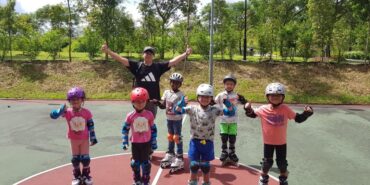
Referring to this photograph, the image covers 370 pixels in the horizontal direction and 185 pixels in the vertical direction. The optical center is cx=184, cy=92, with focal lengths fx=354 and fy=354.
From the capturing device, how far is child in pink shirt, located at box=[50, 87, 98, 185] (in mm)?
6672

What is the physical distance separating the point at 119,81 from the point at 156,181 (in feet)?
51.9

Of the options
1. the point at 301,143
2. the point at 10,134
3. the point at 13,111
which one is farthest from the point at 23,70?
the point at 301,143

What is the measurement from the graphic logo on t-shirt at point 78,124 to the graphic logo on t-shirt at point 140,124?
3.43 feet

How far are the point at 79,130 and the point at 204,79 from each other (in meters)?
16.0

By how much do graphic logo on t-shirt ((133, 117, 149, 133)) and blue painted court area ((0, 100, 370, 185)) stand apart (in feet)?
9.84

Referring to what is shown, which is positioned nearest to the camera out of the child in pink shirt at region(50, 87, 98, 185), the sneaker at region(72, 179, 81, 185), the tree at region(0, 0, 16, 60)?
the child in pink shirt at region(50, 87, 98, 185)

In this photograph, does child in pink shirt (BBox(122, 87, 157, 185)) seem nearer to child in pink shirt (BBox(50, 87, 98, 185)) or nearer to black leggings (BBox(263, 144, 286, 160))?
child in pink shirt (BBox(50, 87, 98, 185))

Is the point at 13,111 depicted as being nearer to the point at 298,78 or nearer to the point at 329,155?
the point at 329,155

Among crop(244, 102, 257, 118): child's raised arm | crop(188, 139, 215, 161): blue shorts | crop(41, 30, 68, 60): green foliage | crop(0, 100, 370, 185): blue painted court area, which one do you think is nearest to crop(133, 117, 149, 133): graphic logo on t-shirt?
crop(188, 139, 215, 161): blue shorts

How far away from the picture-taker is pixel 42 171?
794 centimetres

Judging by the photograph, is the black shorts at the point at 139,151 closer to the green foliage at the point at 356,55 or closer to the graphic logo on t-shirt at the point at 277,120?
the graphic logo on t-shirt at the point at 277,120

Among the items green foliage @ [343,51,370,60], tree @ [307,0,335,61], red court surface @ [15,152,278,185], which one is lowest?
red court surface @ [15,152,278,185]

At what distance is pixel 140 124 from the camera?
6.52m

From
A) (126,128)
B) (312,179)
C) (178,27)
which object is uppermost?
(178,27)
